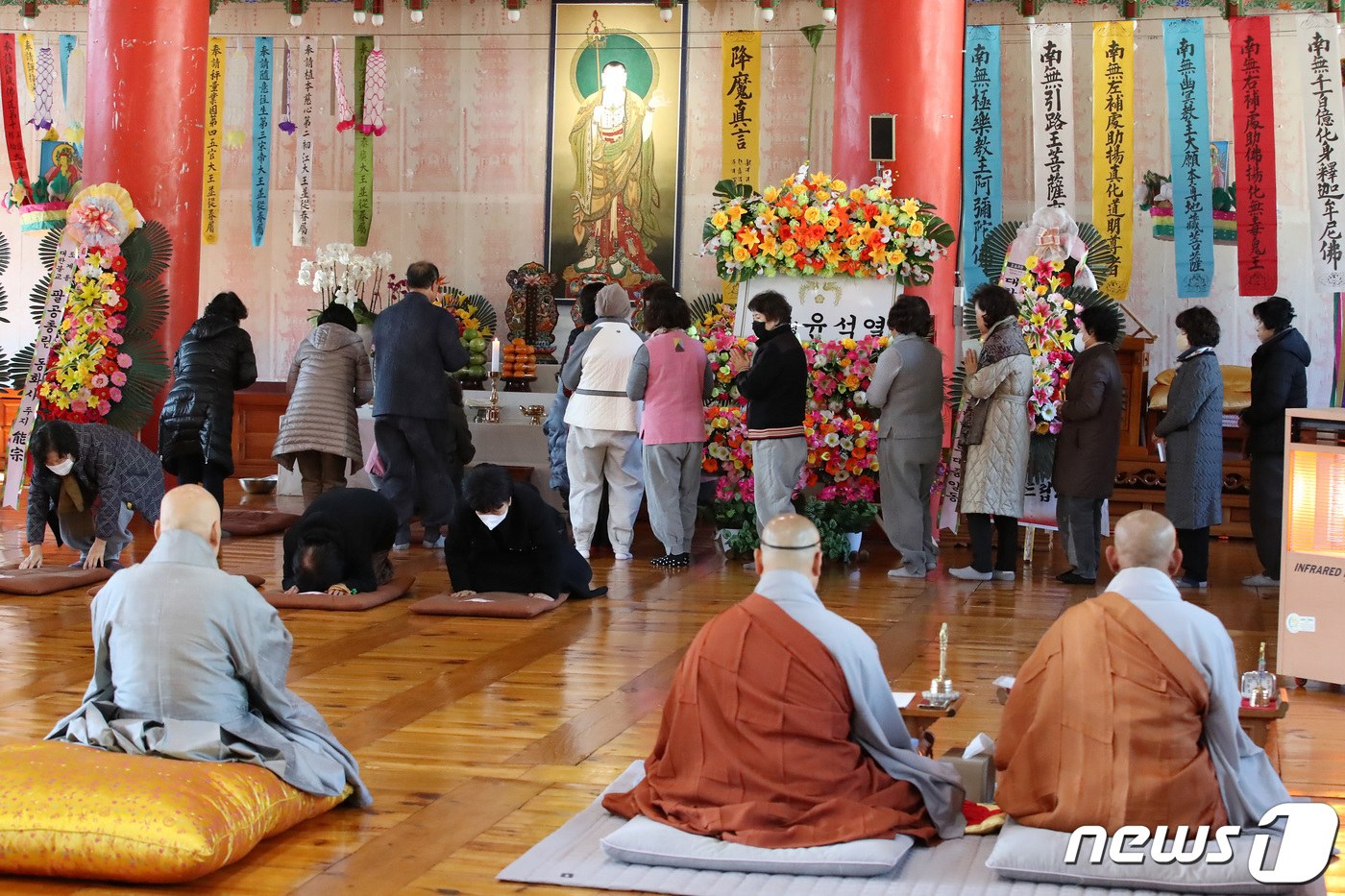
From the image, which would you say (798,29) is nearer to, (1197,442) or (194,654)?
(1197,442)

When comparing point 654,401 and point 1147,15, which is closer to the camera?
point 654,401

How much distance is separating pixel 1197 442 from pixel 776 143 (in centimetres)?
554

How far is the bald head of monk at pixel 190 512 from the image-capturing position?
3.20 meters

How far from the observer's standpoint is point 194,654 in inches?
123

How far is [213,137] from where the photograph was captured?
1152cm

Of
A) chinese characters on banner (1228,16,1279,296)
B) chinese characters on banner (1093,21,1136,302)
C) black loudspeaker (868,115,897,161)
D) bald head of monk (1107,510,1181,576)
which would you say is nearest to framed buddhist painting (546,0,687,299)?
chinese characters on banner (1093,21,1136,302)

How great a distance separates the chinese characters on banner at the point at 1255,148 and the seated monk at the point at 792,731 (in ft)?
21.5

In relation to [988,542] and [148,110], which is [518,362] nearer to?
[148,110]

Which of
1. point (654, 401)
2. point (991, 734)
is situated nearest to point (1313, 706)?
point (991, 734)

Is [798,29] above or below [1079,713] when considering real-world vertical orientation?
above

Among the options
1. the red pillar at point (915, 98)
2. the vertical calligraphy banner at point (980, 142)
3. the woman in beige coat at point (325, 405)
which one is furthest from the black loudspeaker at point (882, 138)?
the woman in beige coat at point (325, 405)

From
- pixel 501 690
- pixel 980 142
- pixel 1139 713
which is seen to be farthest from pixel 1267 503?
pixel 1139 713

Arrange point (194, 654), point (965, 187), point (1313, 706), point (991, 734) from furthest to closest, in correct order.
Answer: point (965, 187)
point (1313, 706)
point (991, 734)
point (194, 654)

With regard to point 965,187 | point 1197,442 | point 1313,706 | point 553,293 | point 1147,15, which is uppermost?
point 1147,15
